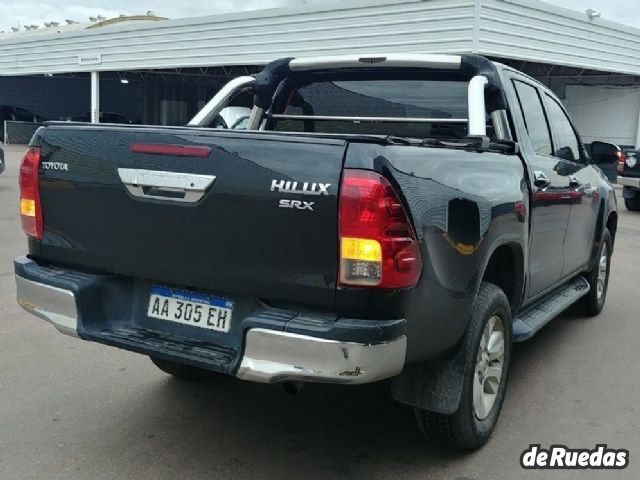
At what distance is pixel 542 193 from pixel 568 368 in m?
1.37

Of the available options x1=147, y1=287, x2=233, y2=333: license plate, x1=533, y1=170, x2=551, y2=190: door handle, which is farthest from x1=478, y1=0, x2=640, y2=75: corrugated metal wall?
x1=147, y1=287, x2=233, y2=333: license plate

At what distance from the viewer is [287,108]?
193 inches

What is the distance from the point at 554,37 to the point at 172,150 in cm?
2017

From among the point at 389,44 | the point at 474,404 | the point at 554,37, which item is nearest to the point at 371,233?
the point at 474,404

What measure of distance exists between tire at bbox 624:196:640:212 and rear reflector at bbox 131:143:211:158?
14.8 m

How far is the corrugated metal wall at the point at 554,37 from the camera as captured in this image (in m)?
18.5

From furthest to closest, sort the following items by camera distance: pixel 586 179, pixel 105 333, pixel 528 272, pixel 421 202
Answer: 1. pixel 586 179
2. pixel 528 272
3. pixel 105 333
4. pixel 421 202

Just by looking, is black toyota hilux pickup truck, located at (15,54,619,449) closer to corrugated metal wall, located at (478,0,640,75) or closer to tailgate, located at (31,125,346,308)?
tailgate, located at (31,125,346,308)

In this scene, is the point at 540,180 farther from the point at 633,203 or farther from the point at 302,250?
the point at 633,203

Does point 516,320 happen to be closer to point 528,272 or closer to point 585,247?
point 528,272

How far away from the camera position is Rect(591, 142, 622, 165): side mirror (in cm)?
558

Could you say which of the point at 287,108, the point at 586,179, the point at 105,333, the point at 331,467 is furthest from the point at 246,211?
the point at 586,179

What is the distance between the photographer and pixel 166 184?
2.89m

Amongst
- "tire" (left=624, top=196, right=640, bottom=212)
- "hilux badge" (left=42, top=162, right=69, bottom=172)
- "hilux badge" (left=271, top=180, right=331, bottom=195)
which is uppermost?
"hilux badge" (left=271, top=180, right=331, bottom=195)
